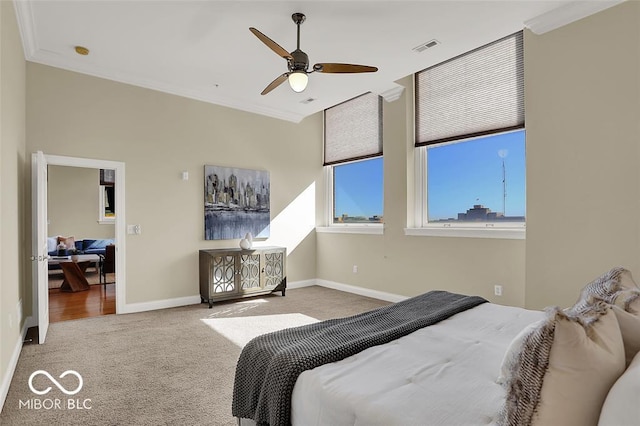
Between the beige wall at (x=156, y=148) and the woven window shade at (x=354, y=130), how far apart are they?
0.96 m

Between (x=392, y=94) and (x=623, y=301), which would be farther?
(x=392, y=94)

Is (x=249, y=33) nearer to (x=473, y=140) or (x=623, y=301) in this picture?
(x=473, y=140)

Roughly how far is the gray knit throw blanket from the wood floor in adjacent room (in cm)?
368

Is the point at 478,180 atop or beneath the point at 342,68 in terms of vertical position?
beneath

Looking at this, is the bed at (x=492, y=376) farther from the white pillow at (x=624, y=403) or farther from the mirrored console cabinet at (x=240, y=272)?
the mirrored console cabinet at (x=240, y=272)

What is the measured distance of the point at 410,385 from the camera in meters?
1.32

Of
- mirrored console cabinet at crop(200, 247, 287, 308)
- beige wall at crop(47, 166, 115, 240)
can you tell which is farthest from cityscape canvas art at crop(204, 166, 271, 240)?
beige wall at crop(47, 166, 115, 240)

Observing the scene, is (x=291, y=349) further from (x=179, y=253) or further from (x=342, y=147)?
(x=342, y=147)

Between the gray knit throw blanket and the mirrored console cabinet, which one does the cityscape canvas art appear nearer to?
the mirrored console cabinet

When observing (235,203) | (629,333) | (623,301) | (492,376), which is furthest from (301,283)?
(629,333)

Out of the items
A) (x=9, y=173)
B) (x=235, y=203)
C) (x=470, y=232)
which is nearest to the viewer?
(x=9, y=173)

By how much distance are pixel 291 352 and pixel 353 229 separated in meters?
4.18

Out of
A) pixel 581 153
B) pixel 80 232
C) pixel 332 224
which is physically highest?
pixel 581 153

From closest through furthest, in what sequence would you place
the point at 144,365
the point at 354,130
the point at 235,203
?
the point at 144,365
the point at 235,203
the point at 354,130
